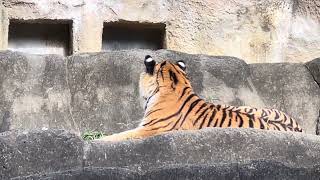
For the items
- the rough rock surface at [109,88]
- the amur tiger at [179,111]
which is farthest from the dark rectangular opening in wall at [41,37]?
the amur tiger at [179,111]

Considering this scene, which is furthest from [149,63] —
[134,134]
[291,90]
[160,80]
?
[291,90]

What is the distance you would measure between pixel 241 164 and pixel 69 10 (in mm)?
3511

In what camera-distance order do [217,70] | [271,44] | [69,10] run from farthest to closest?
[271,44] → [69,10] → [217,70]

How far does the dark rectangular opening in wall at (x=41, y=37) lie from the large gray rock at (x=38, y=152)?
3.55 meters

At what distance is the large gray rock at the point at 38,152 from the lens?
3.63 m

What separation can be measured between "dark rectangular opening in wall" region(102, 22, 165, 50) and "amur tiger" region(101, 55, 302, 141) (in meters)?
1.84

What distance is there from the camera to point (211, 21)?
739 cm

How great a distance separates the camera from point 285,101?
6.59 metres

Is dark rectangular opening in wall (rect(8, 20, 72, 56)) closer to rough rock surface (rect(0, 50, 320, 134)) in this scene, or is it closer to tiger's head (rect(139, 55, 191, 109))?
rough rock surface (rect(0, 50, 320, 134))

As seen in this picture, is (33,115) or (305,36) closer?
(33,115)

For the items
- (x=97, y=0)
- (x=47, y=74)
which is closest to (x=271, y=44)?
(x=97, y=0)

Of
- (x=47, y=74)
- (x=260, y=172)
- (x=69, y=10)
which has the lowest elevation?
(x=260, y=172)

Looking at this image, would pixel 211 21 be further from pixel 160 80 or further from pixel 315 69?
pixel 160 80

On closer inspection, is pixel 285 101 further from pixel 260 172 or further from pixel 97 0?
pixel 260 172
